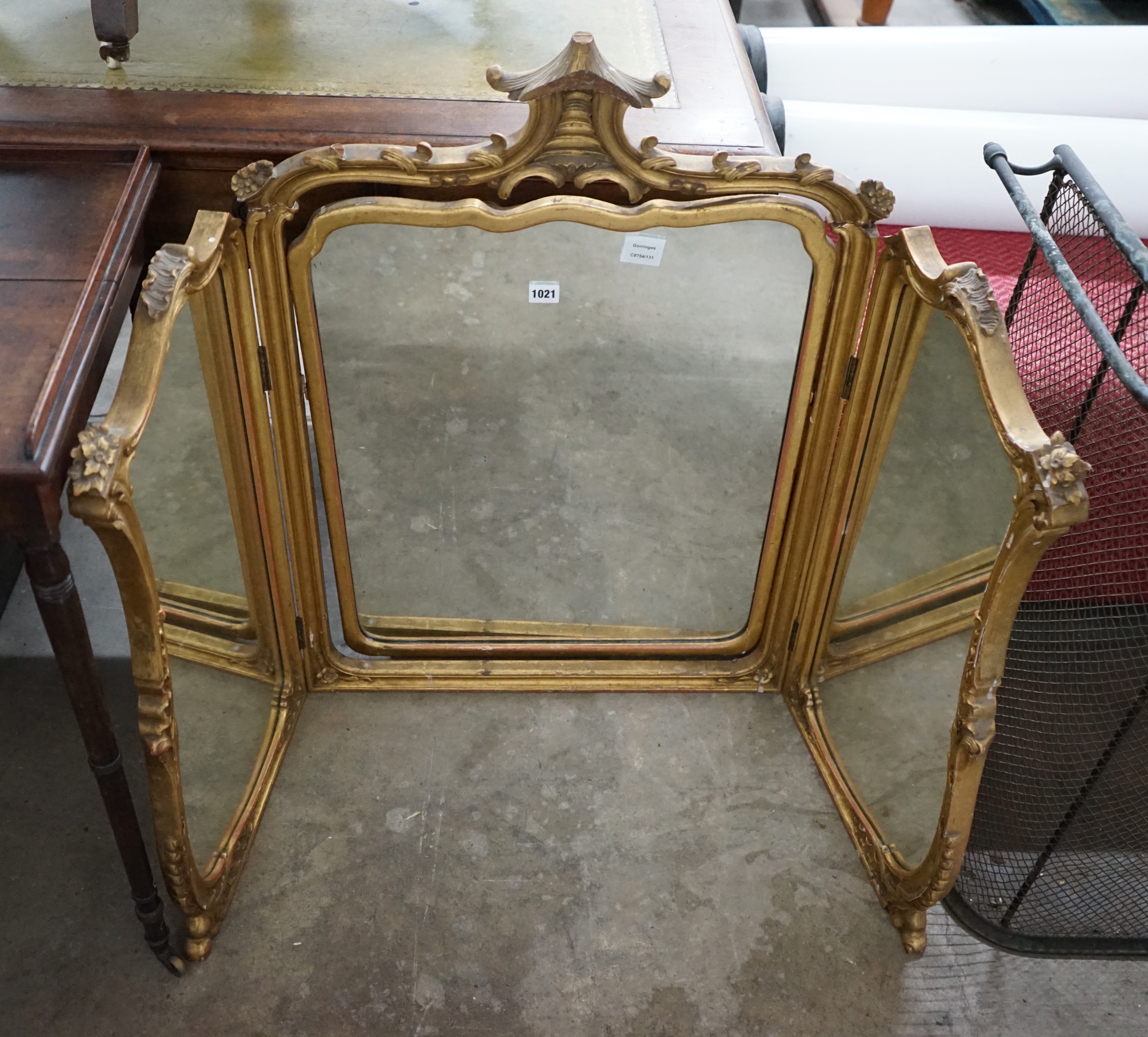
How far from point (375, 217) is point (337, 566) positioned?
68cm

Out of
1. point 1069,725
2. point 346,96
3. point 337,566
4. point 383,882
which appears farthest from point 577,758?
point 346,96

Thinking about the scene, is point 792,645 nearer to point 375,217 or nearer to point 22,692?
point 375,217

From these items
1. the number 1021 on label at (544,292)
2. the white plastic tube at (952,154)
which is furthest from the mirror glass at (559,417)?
the white plastic tube at (952,154)

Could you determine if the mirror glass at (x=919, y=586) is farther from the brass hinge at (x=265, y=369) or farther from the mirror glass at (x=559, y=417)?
the brass hinge at (x=265, y=369)

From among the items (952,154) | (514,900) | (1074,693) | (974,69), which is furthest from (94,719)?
(974,69)

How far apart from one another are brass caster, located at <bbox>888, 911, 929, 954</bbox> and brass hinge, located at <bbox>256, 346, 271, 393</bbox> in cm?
132

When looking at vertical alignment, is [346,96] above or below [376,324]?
above

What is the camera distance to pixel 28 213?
64.0 inches

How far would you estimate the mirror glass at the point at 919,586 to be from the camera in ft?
5.21

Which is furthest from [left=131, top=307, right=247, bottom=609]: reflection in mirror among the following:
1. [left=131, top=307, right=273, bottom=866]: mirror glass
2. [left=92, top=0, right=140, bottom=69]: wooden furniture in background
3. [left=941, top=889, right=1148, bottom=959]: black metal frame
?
[left=941, top=889, right=1148, bottom=959]: black metal frame

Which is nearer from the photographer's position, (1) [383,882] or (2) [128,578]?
(2) [128,578]

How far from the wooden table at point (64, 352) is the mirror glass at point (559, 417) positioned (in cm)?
32

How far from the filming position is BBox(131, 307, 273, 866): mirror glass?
1.49 meters

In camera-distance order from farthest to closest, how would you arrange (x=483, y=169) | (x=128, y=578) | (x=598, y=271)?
(x=598, y=271) → (x=483, y=169) → (x=128, y=578)
